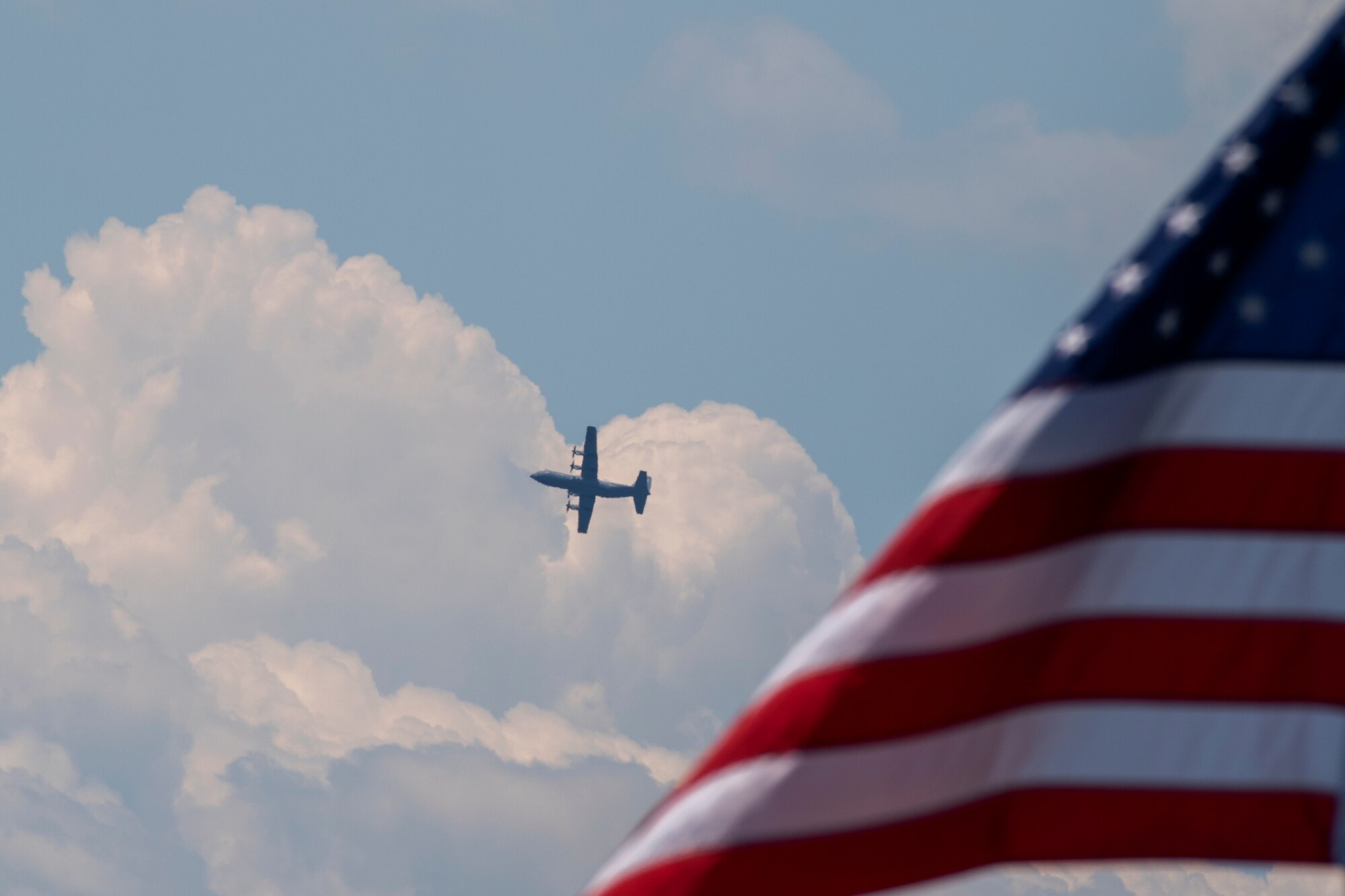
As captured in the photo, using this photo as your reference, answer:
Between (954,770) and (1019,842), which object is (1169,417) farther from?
(1019,842)

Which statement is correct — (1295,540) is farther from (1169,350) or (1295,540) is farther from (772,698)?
(772,698)

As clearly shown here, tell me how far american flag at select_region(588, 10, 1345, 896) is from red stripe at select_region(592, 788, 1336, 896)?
1 centimetres

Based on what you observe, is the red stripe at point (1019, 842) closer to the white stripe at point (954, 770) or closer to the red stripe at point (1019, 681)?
the white stripe at point (954, 770)

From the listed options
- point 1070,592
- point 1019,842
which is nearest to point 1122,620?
point 1070,592

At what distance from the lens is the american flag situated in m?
10.8

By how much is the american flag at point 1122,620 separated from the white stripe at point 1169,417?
14 millimetres

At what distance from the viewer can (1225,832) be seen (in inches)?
423

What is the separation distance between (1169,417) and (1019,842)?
2.65m

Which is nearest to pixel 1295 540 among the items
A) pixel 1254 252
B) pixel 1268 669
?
pixel 1268 669

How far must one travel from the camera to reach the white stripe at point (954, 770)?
35.5 feet

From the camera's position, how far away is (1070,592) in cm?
1116

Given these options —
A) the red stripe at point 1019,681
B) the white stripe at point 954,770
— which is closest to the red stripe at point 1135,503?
the red stripe at point 1019,681

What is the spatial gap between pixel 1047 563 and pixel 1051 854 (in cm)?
171

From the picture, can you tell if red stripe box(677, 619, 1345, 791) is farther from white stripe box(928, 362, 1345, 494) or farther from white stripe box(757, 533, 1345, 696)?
white stripe box(928, 362, 1345, 494)
